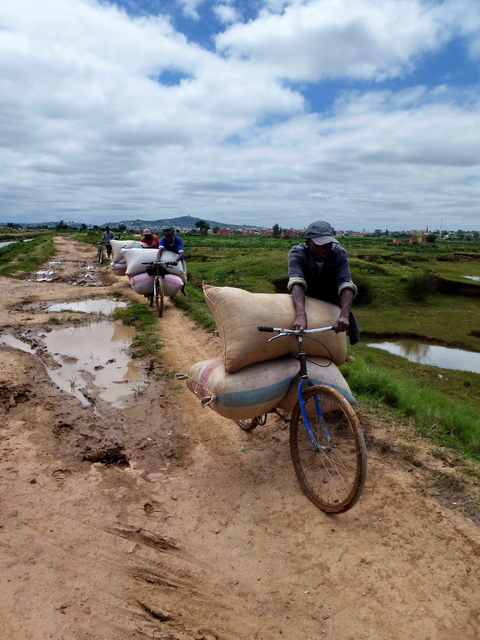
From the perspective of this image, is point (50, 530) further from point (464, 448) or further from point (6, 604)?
point (464, 448)

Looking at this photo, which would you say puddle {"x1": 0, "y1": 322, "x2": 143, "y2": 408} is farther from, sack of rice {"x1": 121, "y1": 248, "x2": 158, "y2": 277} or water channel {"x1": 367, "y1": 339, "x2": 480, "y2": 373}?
water channel {"x1": 367, "y1": 339, "x2": 480, "y2": 373}

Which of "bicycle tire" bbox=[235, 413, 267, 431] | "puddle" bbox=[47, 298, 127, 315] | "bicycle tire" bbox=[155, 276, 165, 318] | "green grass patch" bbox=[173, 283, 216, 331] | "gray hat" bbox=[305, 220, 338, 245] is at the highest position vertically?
"gray hat" bbox=[305, 220, 338, 245]

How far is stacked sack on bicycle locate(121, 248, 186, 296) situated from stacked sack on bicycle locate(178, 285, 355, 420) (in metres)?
6.36

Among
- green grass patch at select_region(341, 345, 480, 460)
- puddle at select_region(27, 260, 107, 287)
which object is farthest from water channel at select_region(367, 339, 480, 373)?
puddle at select_region(27, 260, 107, 287)

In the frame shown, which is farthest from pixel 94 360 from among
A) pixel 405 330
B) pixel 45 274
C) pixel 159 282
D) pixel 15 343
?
pixel 45 274

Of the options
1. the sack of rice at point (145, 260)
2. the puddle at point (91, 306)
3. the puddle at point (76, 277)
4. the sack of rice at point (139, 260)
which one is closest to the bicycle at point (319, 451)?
the sack of rice at point (145, 260)

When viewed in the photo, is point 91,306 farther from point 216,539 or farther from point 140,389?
point 216,539

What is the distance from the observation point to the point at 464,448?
12.5 ft

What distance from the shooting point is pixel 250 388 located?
3287mm

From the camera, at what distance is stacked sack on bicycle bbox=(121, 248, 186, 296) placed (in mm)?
9758

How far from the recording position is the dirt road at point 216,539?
7.21 ft

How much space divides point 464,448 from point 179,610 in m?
2.91

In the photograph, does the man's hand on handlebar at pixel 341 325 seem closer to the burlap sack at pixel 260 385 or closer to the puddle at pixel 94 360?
the burlap sack at pixel 260 385

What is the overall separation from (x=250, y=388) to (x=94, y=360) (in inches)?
155
